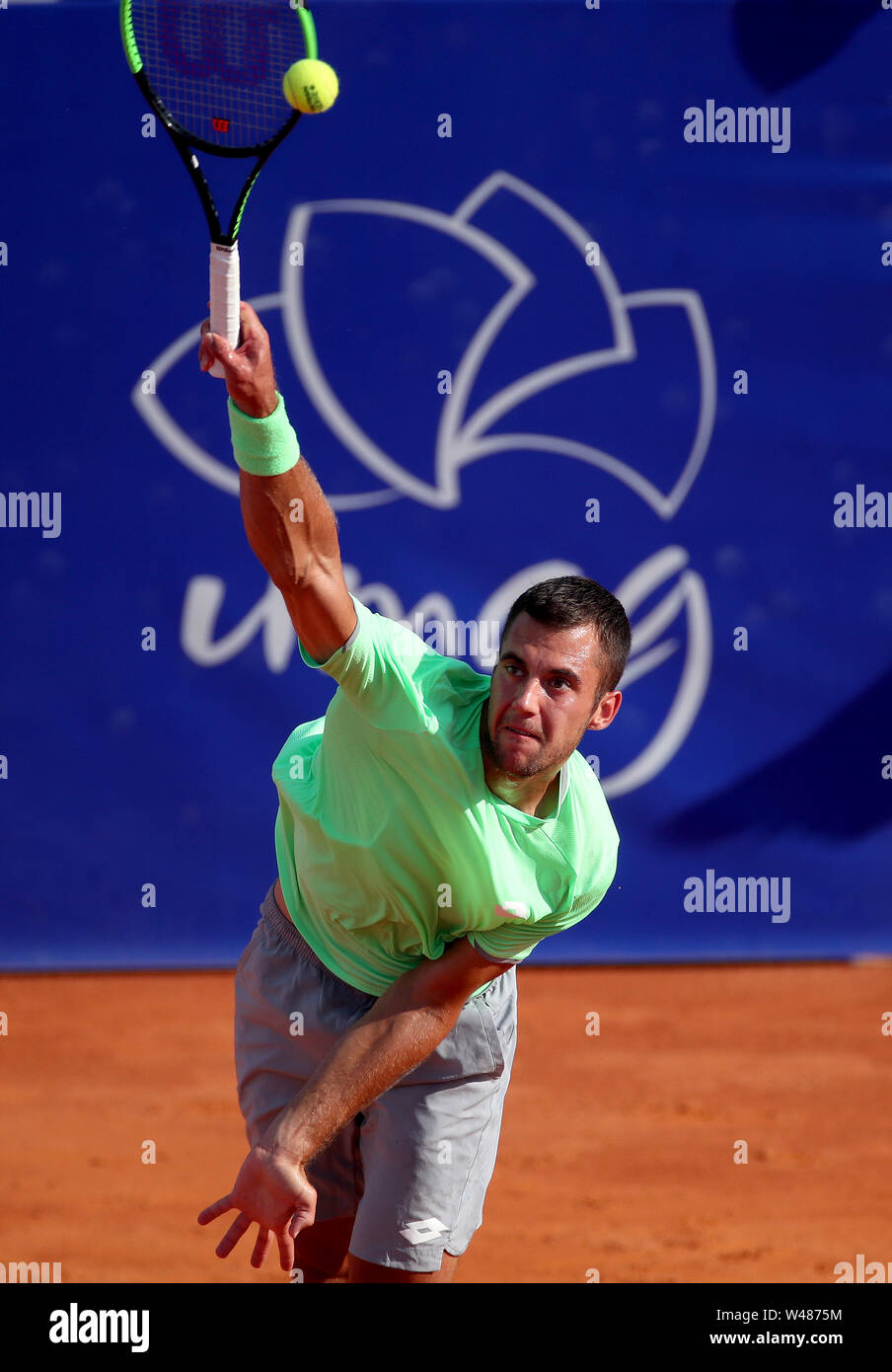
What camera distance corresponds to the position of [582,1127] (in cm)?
418

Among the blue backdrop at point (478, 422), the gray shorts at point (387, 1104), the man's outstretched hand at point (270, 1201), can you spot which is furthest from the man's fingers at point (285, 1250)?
the blue backdrop at point (478, 422)

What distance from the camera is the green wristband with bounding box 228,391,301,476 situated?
6.61 ft

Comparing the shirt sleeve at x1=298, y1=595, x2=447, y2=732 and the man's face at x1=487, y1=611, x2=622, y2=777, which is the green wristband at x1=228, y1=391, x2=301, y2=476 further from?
the man's face at x1=487, y1=611, x2=622, y2=777

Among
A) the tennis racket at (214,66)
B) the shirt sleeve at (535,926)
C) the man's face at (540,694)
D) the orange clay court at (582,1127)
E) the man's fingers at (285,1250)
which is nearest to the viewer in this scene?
the man's fingers at (285,1250)

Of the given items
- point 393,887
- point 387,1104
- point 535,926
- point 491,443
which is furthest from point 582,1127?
point 491,443

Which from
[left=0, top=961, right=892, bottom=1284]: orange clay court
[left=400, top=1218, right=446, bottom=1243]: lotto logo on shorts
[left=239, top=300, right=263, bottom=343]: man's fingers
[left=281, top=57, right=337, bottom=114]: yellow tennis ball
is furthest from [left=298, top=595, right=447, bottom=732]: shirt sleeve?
[left=0, top=961, right=892, bottom=1284]: orange clay court

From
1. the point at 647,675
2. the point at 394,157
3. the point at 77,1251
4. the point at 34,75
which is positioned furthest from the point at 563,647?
the point at 34,75

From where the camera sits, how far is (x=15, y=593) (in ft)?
16.8

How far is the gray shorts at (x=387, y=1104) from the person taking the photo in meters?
2.61

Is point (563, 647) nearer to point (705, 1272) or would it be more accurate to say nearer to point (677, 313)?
point (705, 1272)

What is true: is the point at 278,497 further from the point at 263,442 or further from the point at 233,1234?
the point at 233,1234

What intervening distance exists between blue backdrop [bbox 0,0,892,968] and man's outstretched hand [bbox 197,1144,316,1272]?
2955mm

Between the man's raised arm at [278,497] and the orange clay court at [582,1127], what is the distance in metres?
1.80

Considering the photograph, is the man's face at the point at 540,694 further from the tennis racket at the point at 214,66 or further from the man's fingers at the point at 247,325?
the tennis racket at the point at 214,66
